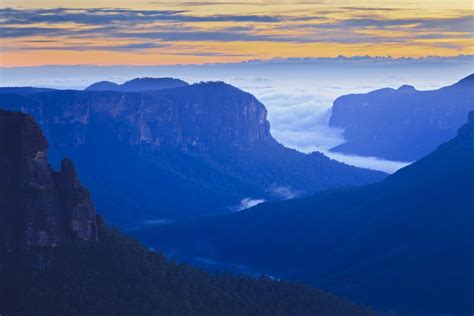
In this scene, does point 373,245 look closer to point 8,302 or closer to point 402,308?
point 402,308

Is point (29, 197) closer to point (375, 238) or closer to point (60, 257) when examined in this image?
point (60, 257)

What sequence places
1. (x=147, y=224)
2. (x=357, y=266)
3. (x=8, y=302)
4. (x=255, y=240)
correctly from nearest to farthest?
(x=8, y=302)
(x=357, y=266)
(x=255, y=240)
(x=147, y=224)

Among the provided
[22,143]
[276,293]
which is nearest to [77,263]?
[22,143]

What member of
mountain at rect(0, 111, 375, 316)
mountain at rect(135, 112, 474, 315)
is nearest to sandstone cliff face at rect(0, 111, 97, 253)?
mountain at rect(0, 111, 375, 316)

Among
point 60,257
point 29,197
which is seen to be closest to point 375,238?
point 60,257

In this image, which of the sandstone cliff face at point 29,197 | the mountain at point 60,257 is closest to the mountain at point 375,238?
the mountain at point 60,257

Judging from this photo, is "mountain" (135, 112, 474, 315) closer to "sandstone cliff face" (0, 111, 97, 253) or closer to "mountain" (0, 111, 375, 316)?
"mountain" (0, 111, 375, 316)
